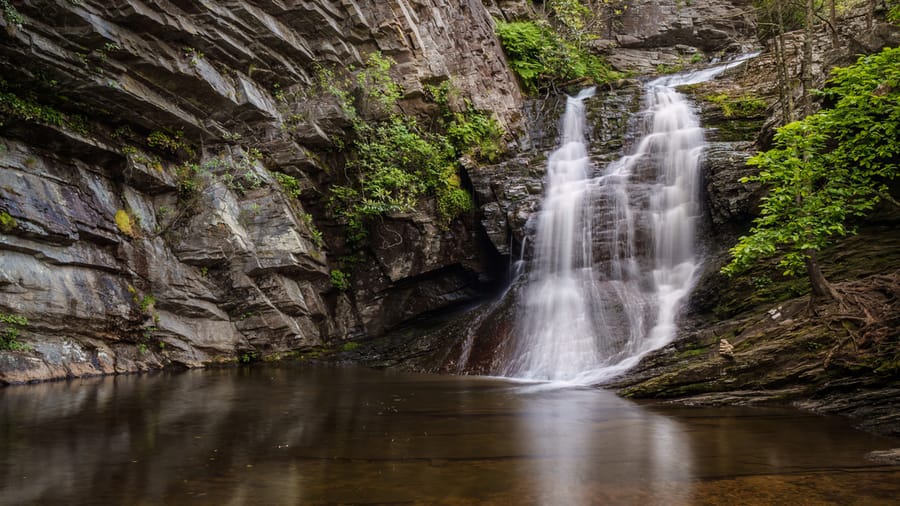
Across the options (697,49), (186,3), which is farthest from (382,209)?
(697,49)

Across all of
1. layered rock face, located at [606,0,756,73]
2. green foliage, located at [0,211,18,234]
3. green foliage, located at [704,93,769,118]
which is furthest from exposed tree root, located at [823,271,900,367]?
layered rock face, located at [606,0,756,73]

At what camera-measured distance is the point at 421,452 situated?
5188 mm

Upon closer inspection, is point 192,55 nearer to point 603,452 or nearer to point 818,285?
point 603,452

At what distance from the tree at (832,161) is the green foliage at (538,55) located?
50.7 feet

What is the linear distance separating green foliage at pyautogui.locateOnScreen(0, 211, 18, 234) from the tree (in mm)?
12487

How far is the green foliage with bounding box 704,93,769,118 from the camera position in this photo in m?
17.5

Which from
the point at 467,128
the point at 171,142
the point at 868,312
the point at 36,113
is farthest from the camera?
the point at 467,128

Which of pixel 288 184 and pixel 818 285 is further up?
pixel 288 184

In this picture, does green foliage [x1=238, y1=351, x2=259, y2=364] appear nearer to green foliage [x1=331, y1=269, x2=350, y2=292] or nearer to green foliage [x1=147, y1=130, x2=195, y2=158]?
green foliage [x1=331, y1=269, x2=350, y2=292]


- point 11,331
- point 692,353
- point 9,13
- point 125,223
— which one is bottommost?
point 692,353

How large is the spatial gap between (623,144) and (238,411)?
14.9 m

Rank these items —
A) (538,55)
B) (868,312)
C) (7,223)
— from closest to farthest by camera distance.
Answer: (868,312) < (7,223) < (538,55)

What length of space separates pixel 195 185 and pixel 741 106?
16.5 m

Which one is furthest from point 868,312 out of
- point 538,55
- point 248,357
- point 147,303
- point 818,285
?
point 538,55
